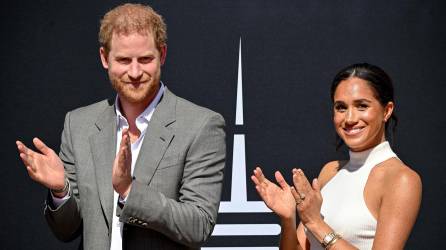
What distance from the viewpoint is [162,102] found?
2475 mm

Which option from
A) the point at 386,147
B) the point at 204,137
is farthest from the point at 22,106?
→ the point at 386,147

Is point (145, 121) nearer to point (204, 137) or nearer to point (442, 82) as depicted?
point (204, 137)

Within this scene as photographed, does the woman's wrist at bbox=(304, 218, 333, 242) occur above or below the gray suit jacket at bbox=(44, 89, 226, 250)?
below

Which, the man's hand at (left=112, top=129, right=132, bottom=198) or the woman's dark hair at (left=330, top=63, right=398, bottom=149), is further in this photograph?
the woman's dark hair at (left=330, top=63, right=398, bottom=149)

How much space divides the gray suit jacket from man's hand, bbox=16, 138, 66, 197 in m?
0.07

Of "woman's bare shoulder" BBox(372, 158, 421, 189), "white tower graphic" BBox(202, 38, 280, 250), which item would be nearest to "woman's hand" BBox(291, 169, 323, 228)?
"woman's bare shoulder" BBox(372, 158, 421, 189)

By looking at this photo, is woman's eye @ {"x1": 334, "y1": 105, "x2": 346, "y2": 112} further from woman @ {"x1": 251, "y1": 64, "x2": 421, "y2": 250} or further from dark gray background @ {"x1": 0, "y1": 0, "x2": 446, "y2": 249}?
dark gray background @ {"x1": 0, "y1": 0, "x2": 446, "y2": 249}

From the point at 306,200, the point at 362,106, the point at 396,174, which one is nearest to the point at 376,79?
the point at 362,106

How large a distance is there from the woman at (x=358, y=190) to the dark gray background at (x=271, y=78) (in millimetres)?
862

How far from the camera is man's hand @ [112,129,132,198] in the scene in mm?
2148

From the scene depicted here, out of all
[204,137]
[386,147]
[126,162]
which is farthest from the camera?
[386,147]

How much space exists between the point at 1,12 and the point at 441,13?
6.71 feet

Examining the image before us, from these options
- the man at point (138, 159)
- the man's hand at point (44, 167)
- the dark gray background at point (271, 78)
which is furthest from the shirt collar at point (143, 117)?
the dark gray background at point (271, 78)

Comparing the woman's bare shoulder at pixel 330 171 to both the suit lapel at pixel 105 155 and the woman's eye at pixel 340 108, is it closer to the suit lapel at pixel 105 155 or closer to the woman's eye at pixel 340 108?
the woman's eye at pixel 340 108
